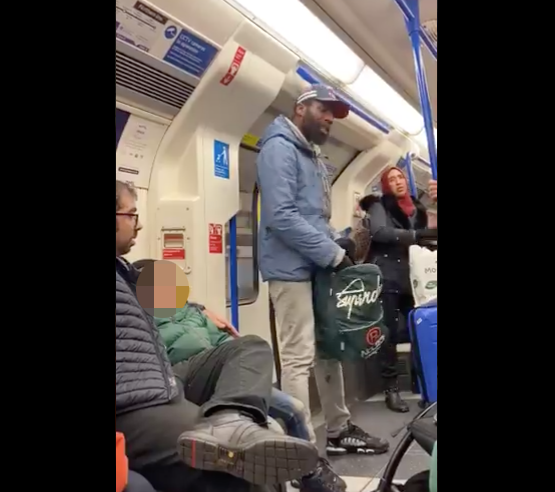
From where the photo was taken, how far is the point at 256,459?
79cm

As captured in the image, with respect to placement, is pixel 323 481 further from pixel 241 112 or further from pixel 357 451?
pixel 241 112

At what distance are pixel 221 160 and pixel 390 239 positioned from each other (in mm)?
743

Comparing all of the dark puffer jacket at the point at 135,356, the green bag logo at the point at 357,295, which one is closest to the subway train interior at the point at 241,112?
the green bag logo at the point at 357,295

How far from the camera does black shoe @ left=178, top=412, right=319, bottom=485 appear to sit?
2.58ft

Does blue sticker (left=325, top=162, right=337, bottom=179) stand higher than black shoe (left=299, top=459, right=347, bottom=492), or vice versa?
blue sticker (left=325, top=162, right=337, bottom=179)

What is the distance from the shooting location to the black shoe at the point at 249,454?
2.58 ft

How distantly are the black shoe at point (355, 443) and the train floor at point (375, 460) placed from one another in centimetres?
1

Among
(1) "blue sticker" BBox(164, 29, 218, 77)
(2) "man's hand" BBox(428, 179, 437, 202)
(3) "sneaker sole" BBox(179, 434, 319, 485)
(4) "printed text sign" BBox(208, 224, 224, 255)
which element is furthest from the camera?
(1) "blue sticker" BBox(164, 29, 218, 77)

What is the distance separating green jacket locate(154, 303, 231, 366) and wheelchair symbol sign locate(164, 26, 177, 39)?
0.85 m

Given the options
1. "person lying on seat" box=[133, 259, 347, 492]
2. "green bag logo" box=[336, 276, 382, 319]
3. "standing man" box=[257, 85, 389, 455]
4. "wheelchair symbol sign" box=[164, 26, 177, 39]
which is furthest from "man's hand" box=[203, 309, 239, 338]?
"wheelchair symbol sign" box=[164, 26, 177, 39]

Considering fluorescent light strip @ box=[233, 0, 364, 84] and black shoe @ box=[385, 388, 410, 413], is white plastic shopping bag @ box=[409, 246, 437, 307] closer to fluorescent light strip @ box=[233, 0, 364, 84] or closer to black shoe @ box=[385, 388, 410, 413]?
black shoe @ box=[385, 388, 410, 413]

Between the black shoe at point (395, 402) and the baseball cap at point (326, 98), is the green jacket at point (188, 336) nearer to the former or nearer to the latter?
the black shoe at point (395, 402)

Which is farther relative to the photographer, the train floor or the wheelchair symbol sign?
the wheelchair symbol sign
